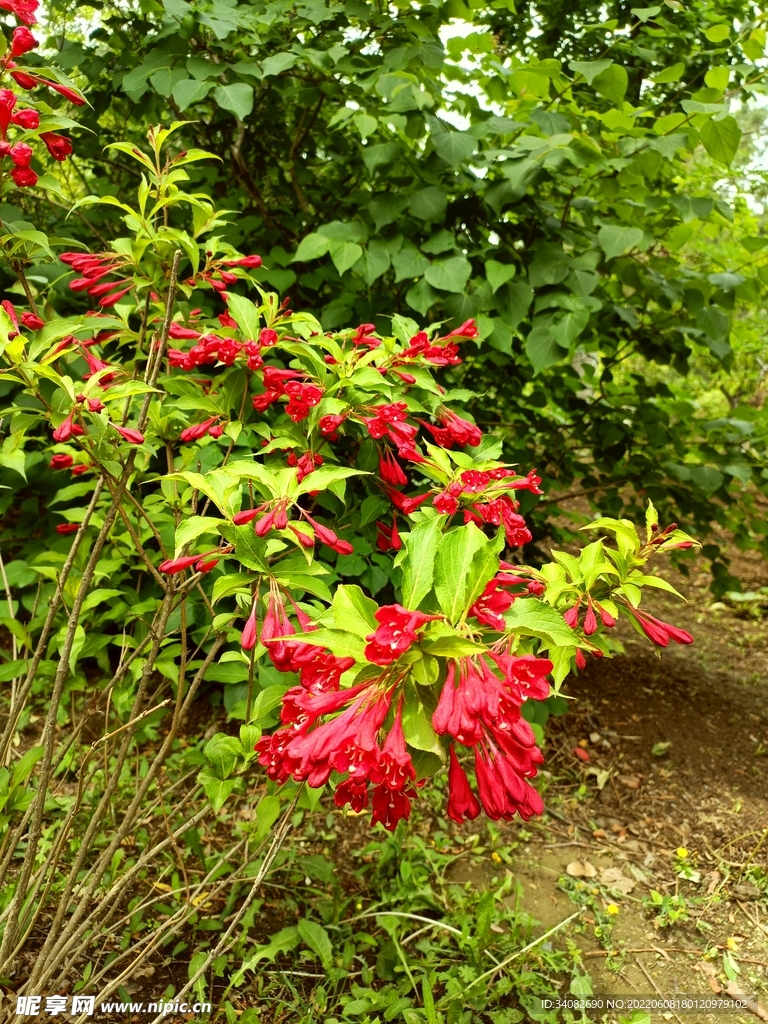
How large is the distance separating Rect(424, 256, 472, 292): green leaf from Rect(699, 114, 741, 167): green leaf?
89 cm

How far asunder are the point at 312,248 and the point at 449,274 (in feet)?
1.54

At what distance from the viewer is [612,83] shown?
2.41 metres

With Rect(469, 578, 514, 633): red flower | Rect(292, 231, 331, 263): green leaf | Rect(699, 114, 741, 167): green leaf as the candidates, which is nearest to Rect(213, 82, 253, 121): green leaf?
Rect(292, 231, 331, 263): green leaf

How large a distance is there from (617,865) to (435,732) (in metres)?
2.11

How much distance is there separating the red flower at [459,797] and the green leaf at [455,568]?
0.20 m

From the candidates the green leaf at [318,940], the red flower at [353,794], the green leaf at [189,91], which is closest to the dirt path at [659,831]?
the green leaf at [318,940]

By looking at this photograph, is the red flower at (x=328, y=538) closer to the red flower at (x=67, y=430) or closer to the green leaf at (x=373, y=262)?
the red flower at (x=67, y=430)

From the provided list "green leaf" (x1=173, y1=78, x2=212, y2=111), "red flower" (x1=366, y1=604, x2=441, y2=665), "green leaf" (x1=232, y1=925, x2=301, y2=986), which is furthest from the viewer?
"green leaf" (x1=173, y1=78, x2=212, y2=111)

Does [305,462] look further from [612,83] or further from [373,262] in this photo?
[612,83]

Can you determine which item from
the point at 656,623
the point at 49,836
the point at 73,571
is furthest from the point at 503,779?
the point at 49,836

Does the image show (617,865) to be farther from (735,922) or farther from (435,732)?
(435,732)

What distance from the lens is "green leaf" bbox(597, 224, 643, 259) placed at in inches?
95.3

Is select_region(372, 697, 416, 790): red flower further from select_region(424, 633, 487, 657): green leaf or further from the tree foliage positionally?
the tree foliage

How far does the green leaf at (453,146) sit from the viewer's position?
2.37 m
